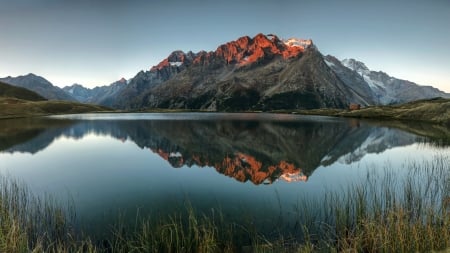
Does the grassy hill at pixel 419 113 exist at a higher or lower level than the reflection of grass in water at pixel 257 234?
higher

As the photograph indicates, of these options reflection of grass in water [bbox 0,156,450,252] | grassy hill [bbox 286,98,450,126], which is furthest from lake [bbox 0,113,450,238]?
grassy hill [bbox 286,98,450,126]

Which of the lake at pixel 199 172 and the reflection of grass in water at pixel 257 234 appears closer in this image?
the reflection of grass in water at pixel 257 234

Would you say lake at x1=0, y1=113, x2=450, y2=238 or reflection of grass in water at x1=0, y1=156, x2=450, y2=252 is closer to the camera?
reflection of grass in water at x1=0, y1=156, x2=450, y2=252

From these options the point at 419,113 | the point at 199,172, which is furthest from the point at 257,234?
the point at 419,113

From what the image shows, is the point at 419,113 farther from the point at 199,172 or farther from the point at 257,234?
the point at 257,234

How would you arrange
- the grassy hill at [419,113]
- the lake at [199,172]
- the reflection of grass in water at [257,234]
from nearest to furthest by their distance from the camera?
the reflection of grass in water at [257,234] < the lake at [199,172] < the grassy hill at [419,113]

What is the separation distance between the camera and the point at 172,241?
16812 millimetres

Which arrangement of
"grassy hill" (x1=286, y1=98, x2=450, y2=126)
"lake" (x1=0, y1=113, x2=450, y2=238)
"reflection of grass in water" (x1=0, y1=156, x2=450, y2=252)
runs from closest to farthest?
"reflection of grass in water" (x1=0, y1=156, x2=450, y2=252) → "lake" (x1=0, y1=113, x2=450, y2=238) → "grassy hill" (x1=286, y1=98, x2=450, y2=126)

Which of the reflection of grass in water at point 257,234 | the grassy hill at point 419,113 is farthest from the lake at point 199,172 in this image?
the grassy hill at point 419,113

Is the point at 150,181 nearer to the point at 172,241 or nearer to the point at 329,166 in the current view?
the point at 172,241

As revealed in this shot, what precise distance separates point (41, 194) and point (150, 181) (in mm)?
12549

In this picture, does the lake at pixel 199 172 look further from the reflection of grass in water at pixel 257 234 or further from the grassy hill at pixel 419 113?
the grassy hill at pixel 419 113

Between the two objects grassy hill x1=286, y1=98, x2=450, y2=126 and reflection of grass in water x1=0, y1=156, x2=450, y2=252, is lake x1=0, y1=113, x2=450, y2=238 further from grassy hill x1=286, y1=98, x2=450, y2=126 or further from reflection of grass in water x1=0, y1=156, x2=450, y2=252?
grassy hill x1=286, y1=98, x2=450, y2=126

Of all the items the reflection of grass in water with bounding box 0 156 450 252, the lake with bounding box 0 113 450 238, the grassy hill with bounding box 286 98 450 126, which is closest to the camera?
the reflection of grass in water with bounding box 0 156 450 252
